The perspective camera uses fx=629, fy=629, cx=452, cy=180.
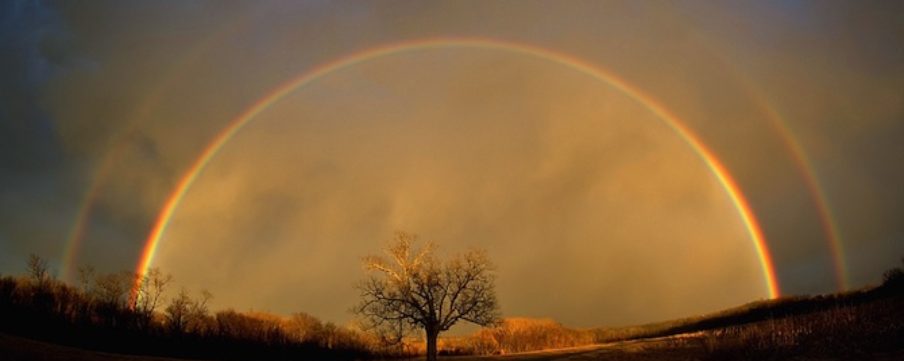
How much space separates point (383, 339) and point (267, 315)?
141 feet

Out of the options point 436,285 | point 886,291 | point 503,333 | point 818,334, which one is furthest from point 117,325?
point 886,291

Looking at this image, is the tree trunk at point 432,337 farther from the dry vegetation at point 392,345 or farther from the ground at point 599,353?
the ground at point 599,353

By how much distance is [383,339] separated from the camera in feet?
179

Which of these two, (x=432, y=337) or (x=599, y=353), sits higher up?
(x=432, y=337)

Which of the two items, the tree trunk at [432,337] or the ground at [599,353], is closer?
the ground at [599,353]

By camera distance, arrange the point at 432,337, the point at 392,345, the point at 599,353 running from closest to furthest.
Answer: the point at 599,353 < the point at 432,337 < the point at 392,345

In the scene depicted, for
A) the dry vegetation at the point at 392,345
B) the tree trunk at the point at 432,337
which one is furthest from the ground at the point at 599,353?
the tree trunk at the point at 432,337

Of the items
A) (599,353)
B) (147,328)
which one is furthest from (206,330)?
(599,353)

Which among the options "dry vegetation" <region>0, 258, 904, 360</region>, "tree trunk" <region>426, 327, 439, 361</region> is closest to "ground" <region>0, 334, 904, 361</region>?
"dry vegetation" <region>0, 258, 904, 360</region>

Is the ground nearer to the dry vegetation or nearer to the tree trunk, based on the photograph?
the dry vegetation

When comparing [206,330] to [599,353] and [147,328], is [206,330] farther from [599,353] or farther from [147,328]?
[599,353]

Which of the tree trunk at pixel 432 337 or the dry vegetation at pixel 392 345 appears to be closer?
the dry vegetation at pixel 392 345

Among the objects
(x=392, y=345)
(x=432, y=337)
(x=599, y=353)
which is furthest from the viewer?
(x=392, y=345)

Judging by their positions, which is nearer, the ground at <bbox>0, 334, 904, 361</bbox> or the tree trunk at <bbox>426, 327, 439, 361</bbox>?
the ground at <bbox>0, 334, 904, 361</bbox>
